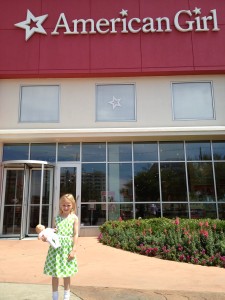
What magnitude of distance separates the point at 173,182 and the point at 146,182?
1.14 metres

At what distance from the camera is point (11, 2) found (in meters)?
14.2

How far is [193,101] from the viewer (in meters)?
13.5

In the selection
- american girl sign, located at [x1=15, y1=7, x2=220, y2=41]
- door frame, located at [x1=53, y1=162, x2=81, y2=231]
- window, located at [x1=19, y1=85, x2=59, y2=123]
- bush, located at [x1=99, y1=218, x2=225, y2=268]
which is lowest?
bush, located at [x1=99, y1=218, x2=225, y2=268]

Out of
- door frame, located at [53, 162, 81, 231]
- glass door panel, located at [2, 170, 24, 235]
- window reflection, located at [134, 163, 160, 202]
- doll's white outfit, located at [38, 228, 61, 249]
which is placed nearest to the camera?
doll's white outfit, located at [38, 228, 61, 249]

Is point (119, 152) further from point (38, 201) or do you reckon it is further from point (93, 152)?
point (38, 201)

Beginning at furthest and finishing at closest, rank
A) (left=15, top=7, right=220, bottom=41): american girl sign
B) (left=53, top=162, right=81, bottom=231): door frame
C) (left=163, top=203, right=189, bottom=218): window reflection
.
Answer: (left=15, top=7, right=220, bottom=41): american girl sign → (left=53, top=162, right=81, bottom=231): door frame → (left=163, top=203, right=189, bottom=218): window reflection

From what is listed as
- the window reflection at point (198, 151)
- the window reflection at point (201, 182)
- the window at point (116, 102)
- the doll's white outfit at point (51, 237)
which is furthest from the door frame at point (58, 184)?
the doll's white outfit at point (51, 237)

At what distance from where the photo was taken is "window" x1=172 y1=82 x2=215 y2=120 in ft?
43.6

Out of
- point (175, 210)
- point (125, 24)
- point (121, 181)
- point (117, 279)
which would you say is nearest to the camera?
point (117, 279)

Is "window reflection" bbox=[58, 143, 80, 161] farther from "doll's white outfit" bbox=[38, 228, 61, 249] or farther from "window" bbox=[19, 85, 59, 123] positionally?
"doll's white outfit" bbox=[38, 228, 61, 249]

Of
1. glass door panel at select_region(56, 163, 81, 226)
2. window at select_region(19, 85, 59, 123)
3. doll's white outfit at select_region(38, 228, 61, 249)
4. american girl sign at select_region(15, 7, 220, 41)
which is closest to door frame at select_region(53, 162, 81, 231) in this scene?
glass door panel at select_region(56, 163, 81, 226)

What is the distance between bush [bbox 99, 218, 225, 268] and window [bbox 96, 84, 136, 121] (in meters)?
4.90

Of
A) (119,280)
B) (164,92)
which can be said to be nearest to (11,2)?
(164,92)

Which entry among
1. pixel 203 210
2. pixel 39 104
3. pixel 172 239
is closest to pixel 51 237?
pixel 172 239
